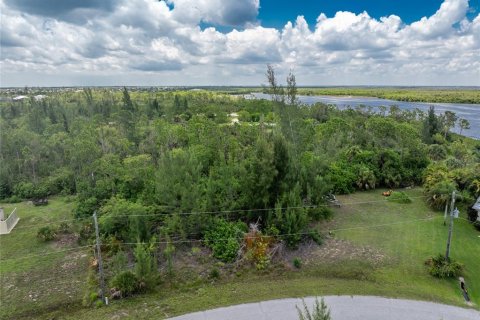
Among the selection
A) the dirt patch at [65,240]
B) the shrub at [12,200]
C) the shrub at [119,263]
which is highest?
the shrub at [119,263]

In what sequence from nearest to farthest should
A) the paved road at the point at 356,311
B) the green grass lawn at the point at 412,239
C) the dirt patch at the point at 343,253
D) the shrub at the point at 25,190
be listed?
1. the paved road at the point at 356,311
2. the green grass lawn at the point at 412,239
3. the dirt patch at the point at 343,253
4. the shrub at the point at 25,190

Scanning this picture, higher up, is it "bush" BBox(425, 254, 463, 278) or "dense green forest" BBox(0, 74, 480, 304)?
"dense green forest" BBox(0, 74, 480, 304)

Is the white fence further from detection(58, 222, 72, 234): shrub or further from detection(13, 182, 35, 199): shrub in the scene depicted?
detection(13, 182, 35, 199): shrub

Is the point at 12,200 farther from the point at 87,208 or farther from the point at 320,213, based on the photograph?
the point at 320,213

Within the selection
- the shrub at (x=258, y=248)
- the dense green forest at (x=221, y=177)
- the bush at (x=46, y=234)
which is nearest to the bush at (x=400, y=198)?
A: the dense green forest at (x=221, y=177)

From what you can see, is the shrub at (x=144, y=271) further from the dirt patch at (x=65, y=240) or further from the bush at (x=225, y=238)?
the dirt patch at (x=65, y=240)

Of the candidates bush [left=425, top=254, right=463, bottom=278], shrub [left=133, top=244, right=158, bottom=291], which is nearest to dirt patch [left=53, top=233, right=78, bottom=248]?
shrub [left=133, top=244, right=158, bottom=291]
